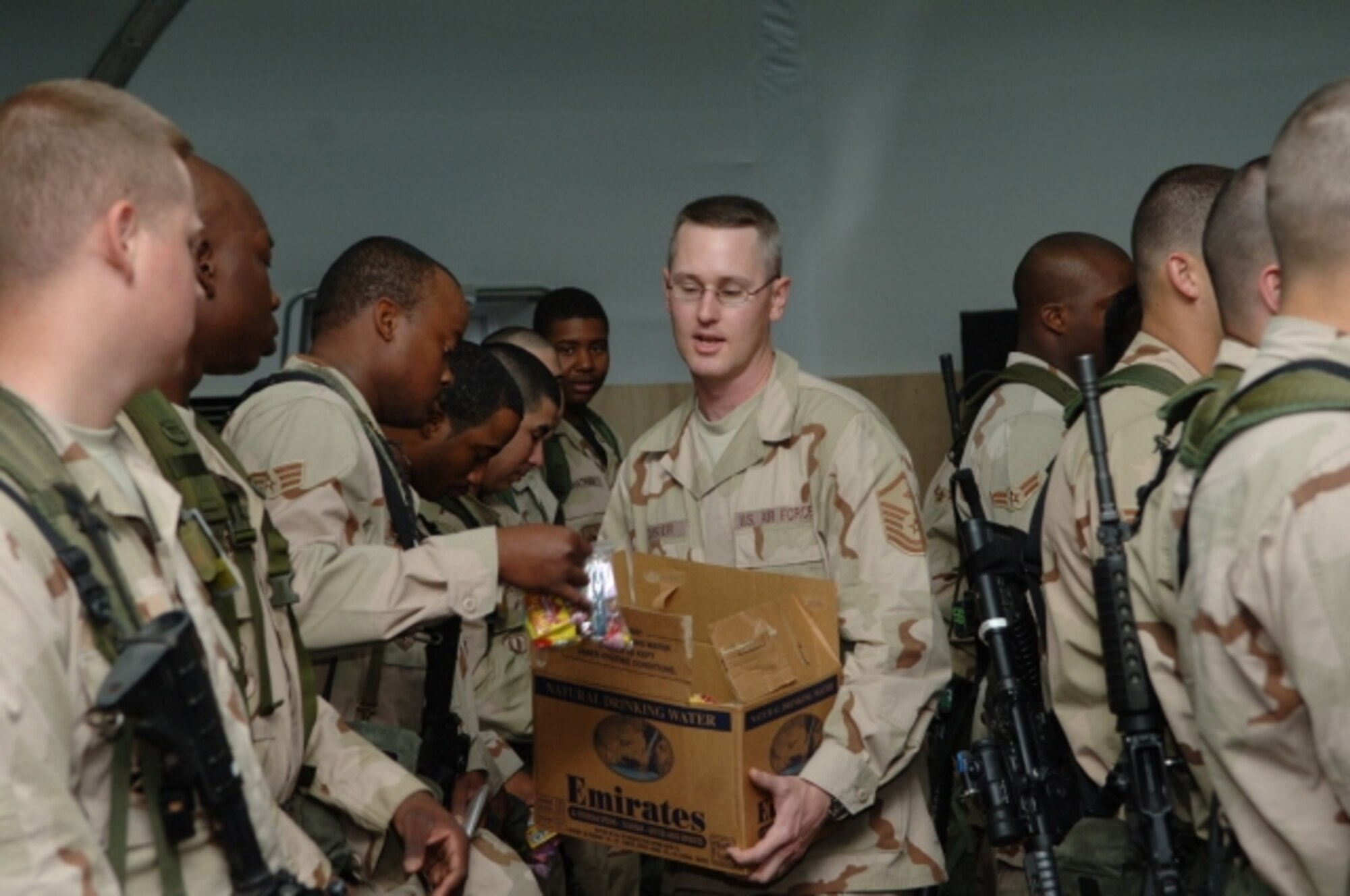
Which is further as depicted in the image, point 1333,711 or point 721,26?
point 721,26

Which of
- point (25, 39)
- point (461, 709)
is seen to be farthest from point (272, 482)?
point (25, 39)

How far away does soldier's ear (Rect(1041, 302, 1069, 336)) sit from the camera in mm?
4387

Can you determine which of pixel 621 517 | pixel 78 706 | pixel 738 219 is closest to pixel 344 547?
pixel 621 517

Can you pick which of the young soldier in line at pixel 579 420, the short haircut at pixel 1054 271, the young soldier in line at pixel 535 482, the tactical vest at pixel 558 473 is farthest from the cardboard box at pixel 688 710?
the tactical vest at pixel 558 473

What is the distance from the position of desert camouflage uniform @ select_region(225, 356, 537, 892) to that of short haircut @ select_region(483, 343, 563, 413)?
1.42 m

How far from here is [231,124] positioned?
6805 mm

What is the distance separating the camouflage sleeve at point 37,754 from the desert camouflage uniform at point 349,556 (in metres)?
1.05

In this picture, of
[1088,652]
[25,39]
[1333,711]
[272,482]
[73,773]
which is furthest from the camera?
[25,39]

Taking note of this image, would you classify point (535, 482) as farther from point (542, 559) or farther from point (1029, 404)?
point (542, 559)

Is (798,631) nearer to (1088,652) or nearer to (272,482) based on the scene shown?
(1088,652)

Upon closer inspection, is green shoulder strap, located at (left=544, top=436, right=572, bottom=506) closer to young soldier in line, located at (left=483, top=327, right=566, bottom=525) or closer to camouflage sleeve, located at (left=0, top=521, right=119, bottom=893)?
young soldier in line, located at (left=483, top=327, right=566, bottom=525)

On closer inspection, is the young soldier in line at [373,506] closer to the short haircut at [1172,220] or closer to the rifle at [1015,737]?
the rifle at [1015,737]

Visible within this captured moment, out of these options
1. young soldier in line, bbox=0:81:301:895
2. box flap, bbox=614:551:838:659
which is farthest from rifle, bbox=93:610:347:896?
box flap, bbox=614:551:838:659

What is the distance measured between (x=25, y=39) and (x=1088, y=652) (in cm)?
399
